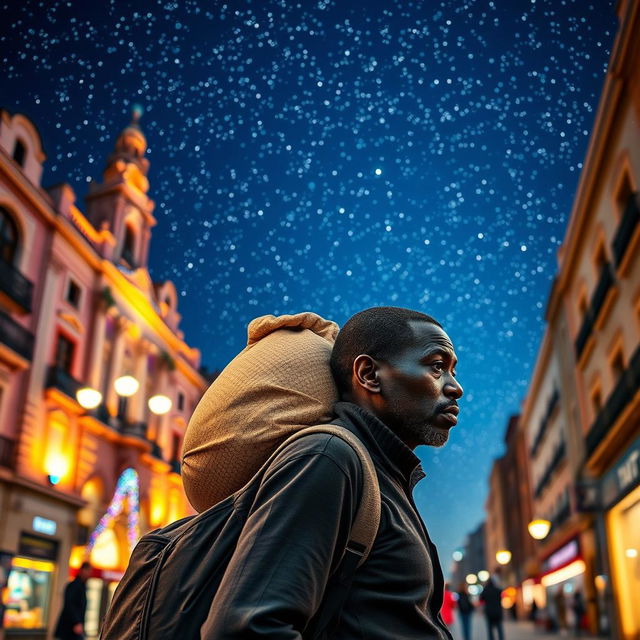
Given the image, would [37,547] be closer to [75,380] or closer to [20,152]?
[75,380]

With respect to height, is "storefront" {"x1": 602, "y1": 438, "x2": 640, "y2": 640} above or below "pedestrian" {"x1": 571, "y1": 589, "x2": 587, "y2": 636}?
above

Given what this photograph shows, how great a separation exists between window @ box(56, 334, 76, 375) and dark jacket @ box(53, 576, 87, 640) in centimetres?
1407

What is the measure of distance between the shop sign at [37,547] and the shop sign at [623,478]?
1513cm

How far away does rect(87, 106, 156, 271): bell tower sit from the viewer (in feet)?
93.6

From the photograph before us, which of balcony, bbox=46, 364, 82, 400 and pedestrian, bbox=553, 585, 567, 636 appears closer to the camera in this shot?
balcony, bbox=46, 364, 82, 400

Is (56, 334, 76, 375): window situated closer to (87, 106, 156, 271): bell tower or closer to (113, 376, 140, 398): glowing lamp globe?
(87, 106, 156, 271): bell tower

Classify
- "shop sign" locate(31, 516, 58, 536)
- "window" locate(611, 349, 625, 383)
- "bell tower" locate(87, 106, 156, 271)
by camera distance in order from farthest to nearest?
"bell tower" locate(87, 106, 156, 271)
"shop sign" locate(31, 516, 58, 536)
"window" locate(611, 349, 625, 383)

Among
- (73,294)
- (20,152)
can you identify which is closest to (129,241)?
(73,294)

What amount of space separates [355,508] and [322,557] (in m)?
0.14

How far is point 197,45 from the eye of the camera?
10.7 metres

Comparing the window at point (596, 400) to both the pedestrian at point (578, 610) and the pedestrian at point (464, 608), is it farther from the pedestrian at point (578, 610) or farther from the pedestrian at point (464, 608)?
the pedestrian at point (578, 610)

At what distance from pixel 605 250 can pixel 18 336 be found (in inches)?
634

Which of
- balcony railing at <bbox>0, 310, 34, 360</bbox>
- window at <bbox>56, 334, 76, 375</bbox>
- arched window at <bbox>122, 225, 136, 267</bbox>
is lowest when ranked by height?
balcony railing at <bbox>0, 310, 34, 360</bbox>

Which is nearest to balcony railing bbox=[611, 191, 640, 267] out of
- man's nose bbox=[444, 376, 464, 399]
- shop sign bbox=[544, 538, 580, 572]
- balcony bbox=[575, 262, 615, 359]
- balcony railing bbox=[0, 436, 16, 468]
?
balcony bbox=[575, 262, 615, 359]
